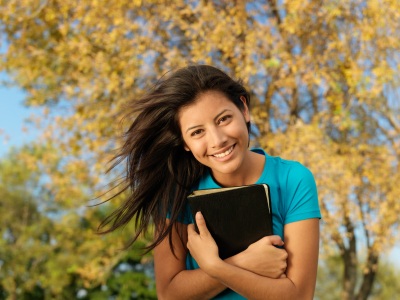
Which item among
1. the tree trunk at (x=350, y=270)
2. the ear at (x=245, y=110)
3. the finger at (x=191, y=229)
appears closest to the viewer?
the finger at (x=191, y=229)

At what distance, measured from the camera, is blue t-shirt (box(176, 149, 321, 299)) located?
294 cm

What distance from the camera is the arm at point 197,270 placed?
2.82m

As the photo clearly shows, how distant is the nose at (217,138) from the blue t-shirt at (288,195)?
1.07 feet

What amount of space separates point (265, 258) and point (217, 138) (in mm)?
588

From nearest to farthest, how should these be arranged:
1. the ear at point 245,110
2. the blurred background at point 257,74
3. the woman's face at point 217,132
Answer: the woman's face at point 217,132 → the ear at point 245,110 → the blurred background at point 257,74

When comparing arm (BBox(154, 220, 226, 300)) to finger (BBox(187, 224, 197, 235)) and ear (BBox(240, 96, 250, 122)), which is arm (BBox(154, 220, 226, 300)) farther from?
ear (BBox(240, 96, 250, 122))

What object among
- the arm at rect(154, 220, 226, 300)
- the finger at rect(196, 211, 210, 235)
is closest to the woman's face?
the finger at rect(196, 211, 210, 235)

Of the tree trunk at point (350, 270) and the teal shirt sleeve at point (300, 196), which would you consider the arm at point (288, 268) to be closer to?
the teal shirt sleeve at point (300, 196)

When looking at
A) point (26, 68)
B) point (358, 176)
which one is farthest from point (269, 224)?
point (26, 68)

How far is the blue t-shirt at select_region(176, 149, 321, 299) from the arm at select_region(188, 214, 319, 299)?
47 millimetres

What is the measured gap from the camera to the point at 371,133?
45.3ft

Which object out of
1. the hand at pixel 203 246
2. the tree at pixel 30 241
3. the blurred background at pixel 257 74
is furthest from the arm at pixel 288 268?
the tree at pixel 30 241

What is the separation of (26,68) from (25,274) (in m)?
22.9

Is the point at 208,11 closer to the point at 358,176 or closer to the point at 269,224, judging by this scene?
the point at 358,176
